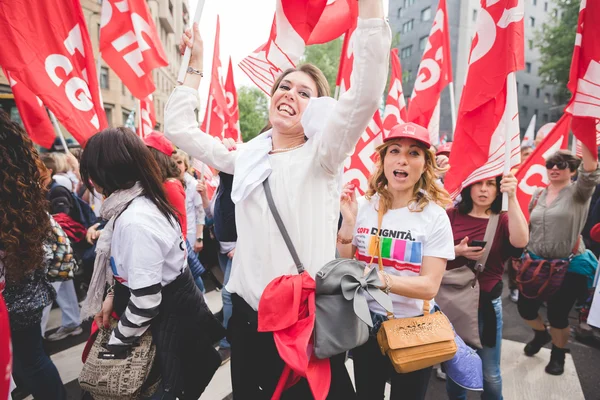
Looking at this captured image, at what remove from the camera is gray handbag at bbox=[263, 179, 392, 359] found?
4.17 feet

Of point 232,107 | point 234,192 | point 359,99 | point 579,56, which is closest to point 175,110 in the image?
point 234,192

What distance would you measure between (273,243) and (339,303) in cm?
33

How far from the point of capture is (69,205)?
3514 mm

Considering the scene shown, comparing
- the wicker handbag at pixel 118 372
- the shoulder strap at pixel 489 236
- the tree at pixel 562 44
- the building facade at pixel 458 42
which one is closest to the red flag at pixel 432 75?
the shoulder strap at pixel 489 236

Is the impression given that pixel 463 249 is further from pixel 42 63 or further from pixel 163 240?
pixel 42 63

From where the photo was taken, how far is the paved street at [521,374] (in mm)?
2861

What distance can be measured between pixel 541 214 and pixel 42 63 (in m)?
4.42

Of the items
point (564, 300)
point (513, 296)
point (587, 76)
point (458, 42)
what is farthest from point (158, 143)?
point (458, 42)

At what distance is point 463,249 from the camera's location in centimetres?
225

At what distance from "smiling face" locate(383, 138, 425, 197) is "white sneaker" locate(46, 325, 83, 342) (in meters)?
3.76

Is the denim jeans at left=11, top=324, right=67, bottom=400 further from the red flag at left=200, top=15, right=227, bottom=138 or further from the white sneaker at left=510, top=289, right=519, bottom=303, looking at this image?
the white sneaker at left=510, top=289, right=519, bottom=303

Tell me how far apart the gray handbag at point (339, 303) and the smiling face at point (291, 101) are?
0.42m

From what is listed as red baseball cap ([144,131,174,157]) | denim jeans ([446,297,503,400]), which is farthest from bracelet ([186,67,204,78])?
denim jeans ([446,297,503,400])

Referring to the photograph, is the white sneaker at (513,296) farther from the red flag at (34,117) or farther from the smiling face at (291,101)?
the red flag at (34,117)
